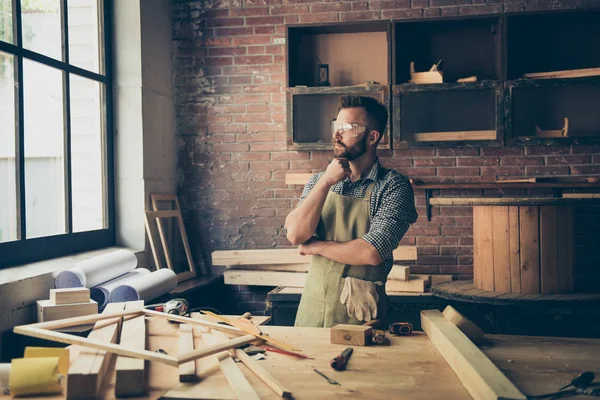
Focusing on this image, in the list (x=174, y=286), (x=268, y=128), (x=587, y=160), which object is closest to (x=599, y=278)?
(x=587, y=160)

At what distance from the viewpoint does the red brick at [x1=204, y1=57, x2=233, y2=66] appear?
529 centimetres

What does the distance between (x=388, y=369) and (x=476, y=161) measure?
3455 millimetres

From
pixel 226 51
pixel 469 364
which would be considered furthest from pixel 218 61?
pixel 469 364

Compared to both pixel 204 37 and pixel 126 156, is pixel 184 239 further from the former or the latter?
pixel 204 37

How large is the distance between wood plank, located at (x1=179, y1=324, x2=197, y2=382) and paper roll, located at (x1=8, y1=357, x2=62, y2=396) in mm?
337

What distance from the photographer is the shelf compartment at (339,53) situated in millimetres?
5105

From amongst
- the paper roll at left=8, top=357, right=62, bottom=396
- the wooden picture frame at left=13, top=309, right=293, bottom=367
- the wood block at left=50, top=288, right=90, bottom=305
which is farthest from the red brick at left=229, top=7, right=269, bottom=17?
the paper roll at left=8, top=357, right=62, bottom=396

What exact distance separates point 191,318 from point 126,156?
273 cm

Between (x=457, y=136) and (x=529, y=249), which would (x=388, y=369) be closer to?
(x=529, y=249)

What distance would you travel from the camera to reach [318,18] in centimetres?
515

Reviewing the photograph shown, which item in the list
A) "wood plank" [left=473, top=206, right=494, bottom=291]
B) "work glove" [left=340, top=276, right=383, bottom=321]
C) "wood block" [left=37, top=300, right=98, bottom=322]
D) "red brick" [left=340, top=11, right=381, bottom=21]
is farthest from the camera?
"red brick" [left=340, top=11, right=381, bottom=21]

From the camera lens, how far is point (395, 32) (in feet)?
16.1

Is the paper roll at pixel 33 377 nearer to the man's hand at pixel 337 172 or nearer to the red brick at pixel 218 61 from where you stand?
the man's hand at pixel 337 172

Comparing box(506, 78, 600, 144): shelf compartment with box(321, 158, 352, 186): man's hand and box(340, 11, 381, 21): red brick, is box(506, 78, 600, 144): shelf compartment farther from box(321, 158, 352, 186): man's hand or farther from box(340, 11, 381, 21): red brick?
box(321, 158, 352, 186): man's hand
